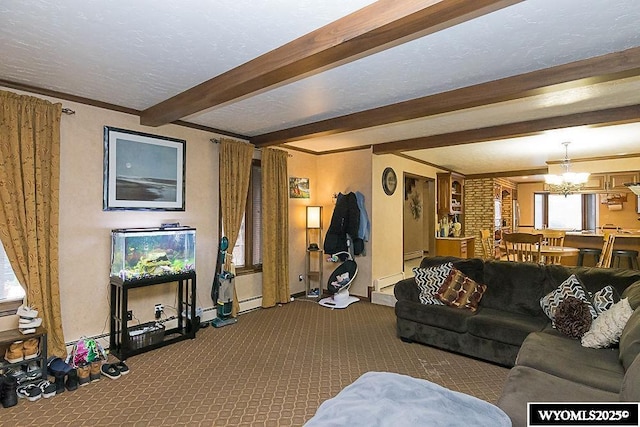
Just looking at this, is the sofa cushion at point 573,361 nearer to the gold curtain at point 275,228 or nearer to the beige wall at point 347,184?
the beige wall at point 347,184

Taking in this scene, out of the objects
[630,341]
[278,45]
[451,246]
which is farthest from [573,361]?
[451,246]

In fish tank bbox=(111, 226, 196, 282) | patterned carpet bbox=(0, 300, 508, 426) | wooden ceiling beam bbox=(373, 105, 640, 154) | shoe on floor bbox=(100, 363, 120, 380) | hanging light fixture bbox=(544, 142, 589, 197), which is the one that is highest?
wooden ceiling beam bbox=(373, 105, 640, 154)

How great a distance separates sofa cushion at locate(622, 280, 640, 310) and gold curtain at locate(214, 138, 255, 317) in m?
3.86

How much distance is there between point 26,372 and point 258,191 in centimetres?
317

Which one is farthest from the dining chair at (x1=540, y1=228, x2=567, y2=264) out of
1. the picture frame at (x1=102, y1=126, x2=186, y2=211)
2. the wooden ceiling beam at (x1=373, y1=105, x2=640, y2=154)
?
the picture frame at (x1=102, y1=126, x2=186, y2=211)

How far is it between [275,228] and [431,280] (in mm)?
2335

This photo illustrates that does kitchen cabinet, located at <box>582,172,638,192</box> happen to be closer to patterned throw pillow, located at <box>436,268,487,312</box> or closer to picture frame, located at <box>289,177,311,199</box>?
patterned throw pillow, located at <box>436,268,487,312</box>

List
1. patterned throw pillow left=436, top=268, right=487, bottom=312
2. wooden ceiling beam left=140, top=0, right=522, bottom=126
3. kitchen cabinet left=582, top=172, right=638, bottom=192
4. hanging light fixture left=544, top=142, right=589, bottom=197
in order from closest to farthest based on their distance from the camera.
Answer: wooden ceiling beam left=140, top=0, right=522, bottom=126 → patterned throw pillow left=436, top=268, right=487, bottom=312 → hanging light fixture left=544, top=142, right=589, bottom=197 → kitchen cabinet left=582, top=172, right=638, bottom=192

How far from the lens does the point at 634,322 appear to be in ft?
6.87

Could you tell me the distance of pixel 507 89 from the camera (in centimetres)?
274

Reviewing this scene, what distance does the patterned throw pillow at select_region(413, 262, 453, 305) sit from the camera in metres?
3.61

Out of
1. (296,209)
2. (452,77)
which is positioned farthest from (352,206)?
(452,77)

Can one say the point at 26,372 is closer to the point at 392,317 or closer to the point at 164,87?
the point at 164,87

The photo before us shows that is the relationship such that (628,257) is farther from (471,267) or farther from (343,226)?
(343,226)
